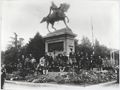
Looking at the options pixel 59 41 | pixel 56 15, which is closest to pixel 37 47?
pixel 59 41

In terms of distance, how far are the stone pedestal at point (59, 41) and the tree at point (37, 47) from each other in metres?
0.07

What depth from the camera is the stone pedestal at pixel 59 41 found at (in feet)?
13.3

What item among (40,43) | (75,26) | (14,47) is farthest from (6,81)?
(75,26)

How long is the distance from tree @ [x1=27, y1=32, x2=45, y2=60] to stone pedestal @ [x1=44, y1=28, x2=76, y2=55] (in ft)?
0.22

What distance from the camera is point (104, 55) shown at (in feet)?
13.1

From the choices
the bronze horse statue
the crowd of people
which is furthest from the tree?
the bronze horse statue

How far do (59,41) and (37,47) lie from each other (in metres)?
0.37

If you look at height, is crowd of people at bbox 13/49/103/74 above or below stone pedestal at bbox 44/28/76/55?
below

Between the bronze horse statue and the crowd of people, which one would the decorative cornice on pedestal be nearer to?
the bronze horse statue

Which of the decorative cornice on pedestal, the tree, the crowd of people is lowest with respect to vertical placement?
the crowd of people

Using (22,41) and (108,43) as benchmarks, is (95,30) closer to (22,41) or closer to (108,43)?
(108,43)

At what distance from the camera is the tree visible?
4.12 metres

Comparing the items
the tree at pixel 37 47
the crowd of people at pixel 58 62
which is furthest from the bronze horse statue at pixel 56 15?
the crowd of people at pixel 58 62

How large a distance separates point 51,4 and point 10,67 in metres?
1.20
